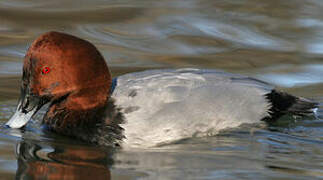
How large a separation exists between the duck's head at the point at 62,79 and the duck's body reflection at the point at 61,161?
31 centimetres

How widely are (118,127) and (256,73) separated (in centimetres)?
258

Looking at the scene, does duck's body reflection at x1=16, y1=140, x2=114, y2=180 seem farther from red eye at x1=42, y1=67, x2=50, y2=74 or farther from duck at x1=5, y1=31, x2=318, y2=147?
red eye at x1=42, y1=67, x2=50, y2=74

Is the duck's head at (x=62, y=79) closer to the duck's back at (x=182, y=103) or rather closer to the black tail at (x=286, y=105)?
the duck's back at (x=182, y=103)

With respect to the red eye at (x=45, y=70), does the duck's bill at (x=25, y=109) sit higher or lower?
lower

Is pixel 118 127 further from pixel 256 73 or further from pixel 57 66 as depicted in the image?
pixel 256 73

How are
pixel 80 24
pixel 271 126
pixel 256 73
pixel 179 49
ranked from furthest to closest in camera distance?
pixel 80 24 → pixel 179 49 → pixel 256 73 → pixel 271 126

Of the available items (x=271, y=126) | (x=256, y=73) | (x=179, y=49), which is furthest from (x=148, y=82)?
(x=179, y=49)

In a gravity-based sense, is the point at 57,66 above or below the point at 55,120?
above

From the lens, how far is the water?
15.0 feet

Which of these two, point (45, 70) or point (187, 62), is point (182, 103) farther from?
point (187, 62)

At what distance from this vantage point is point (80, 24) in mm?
8656

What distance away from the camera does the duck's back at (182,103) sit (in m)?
5.21

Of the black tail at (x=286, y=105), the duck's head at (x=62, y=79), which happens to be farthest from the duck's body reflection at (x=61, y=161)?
the black tail at (x=286, y=105)

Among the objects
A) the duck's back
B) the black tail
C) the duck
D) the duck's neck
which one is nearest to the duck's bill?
the duck
